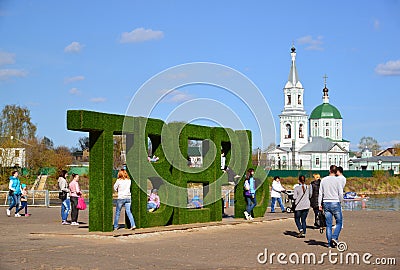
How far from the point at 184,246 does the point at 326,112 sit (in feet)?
421

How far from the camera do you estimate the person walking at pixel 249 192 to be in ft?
74.7

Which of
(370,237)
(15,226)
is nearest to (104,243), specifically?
(15,226)

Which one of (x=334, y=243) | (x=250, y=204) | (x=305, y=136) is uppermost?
(x=305, y=136)

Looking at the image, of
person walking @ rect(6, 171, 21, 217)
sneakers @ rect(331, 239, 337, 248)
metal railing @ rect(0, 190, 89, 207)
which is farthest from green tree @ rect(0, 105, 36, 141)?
sneakers @ rect(331, 239, 337, 248)

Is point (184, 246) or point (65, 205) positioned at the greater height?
point (65, 205)

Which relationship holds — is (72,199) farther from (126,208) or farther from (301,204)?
(301,204)

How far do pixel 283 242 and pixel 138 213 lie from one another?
4361 mm

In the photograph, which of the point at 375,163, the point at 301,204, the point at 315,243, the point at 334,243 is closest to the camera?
the point at 334,243

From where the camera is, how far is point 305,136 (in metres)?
133

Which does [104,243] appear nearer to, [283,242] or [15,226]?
[283,242]

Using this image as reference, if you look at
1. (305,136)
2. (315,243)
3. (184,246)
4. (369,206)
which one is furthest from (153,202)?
(305,136)

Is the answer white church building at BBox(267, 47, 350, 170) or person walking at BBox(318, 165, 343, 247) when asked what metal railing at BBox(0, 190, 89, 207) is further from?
white church building at BBox(267, 47, 350, 170)

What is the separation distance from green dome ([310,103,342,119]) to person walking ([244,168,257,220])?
120 meters

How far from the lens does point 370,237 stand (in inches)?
705
